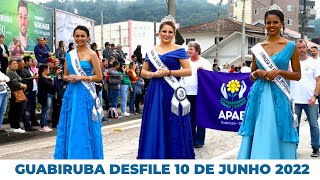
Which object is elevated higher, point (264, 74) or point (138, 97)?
point (264, 74)

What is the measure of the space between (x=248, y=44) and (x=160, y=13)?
4221 cm

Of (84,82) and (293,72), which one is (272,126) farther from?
(84,82)

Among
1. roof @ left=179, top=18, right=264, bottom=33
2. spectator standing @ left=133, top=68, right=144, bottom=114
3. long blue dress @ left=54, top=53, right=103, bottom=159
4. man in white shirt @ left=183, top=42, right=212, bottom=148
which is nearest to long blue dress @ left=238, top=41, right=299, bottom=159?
long blue dress @ left=54, top=53, right=103, bottom=159

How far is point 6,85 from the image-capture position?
10227 mm

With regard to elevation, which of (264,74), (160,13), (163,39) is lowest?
(264,74)

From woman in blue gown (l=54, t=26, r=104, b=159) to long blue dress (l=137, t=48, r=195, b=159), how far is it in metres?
0.62

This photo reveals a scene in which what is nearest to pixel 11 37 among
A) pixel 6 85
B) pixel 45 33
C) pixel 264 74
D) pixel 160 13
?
pixel 45 33

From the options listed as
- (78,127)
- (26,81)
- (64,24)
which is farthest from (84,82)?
(64,24)

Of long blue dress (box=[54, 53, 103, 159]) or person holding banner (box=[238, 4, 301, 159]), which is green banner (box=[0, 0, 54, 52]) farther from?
person holding banner (box=[238, 4, 301, 159])

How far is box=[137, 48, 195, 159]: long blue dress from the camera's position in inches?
221

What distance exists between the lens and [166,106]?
5680mm

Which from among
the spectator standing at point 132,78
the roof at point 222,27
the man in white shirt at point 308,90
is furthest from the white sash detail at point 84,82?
the roof at point 222,27

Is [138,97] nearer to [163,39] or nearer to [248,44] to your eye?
[163,39]

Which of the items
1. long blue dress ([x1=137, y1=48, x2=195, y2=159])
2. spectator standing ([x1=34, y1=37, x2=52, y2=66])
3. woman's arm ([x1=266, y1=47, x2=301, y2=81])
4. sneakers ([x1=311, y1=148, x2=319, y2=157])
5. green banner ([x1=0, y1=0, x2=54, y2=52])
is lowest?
sneakers ([x1=311, y1=148, x2=319, y2=157])
